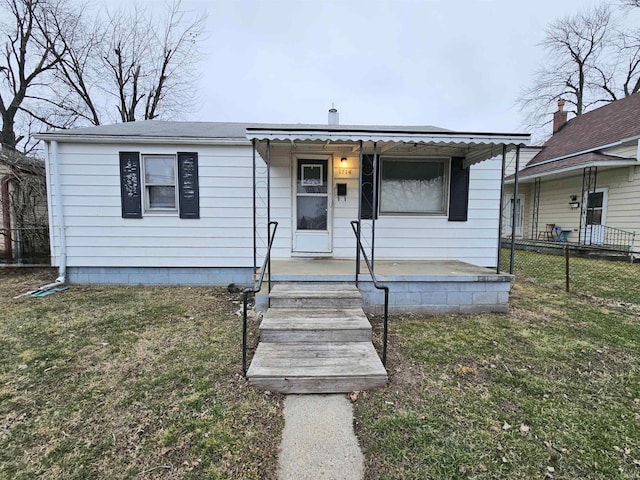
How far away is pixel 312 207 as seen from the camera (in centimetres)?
594

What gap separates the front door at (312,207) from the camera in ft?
19.2

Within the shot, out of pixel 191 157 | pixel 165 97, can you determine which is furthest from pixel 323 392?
pixel 165 97

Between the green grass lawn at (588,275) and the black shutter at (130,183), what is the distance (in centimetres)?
823

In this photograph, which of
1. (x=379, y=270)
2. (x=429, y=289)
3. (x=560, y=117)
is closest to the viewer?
(x=429, y=289)

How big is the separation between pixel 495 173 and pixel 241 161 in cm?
486

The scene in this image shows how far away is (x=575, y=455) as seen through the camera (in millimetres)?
1863

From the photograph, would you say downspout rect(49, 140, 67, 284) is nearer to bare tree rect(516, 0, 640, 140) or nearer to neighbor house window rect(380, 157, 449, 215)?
neighbor house window rect(380, 157, 449, 215)

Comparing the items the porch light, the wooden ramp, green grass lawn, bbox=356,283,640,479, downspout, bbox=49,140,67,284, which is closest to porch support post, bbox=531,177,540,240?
the porch light

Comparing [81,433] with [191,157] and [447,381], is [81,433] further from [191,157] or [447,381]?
[191,157]

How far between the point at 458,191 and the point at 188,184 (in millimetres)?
5171

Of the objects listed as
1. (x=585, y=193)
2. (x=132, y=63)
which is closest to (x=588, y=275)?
(x=585, y=193)

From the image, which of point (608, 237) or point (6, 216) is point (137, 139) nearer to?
point (6, 216)

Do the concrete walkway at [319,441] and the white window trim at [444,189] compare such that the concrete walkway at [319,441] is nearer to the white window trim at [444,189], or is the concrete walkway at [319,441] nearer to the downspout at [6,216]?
the white window trim at [444,189]

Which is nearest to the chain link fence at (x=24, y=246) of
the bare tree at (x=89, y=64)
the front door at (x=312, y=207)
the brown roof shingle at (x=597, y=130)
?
the front door at (x=312, y=207)
